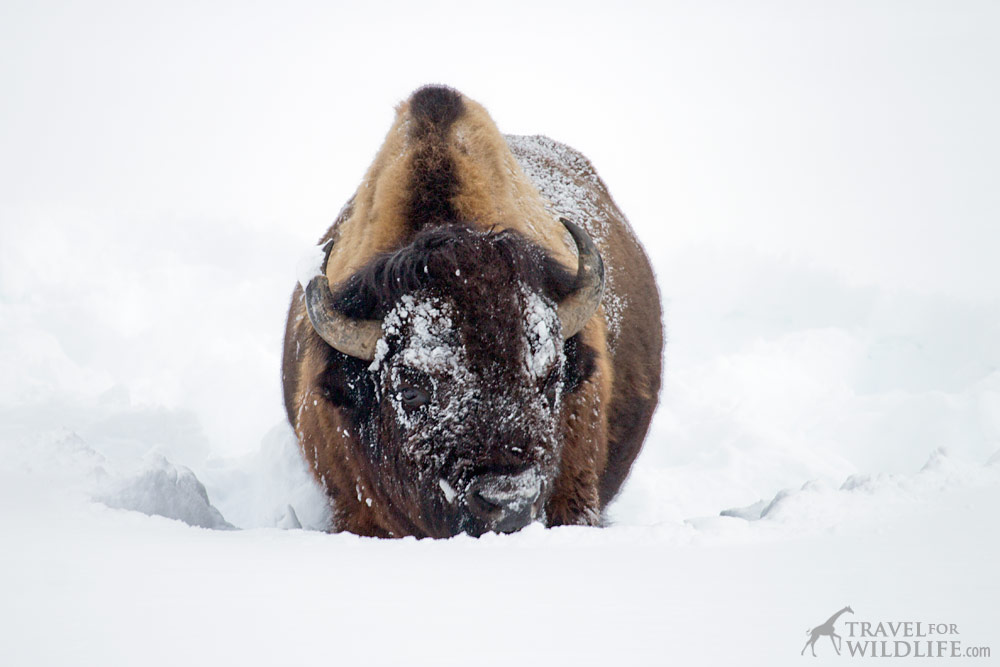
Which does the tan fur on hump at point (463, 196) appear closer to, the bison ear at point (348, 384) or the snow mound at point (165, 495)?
the bison ear at point (348, 384)

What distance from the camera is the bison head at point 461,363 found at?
2.97 metres

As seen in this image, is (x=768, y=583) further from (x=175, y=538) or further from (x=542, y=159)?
(x=542, y=159)

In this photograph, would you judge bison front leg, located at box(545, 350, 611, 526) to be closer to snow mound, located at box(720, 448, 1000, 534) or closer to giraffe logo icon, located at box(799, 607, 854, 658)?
snow mound, located at box(720, 448, 1000, 534)

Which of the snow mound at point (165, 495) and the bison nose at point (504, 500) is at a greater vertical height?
the bison nose at point (504, 500)

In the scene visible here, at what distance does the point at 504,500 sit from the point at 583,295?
1024 millimetres

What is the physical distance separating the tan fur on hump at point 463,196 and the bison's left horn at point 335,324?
1.39 feet

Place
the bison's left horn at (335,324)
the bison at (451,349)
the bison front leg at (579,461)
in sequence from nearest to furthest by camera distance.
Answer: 1. the bison at (451,349)
2. the bison's left horn at (335,324)
3. the bison front leg at (579,461)

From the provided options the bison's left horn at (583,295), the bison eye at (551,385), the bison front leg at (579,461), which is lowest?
the bison front leg at (579,461)

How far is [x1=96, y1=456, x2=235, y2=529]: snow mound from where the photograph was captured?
375 cm

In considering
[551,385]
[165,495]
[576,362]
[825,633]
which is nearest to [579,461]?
[576,362]

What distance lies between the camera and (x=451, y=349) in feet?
9.91

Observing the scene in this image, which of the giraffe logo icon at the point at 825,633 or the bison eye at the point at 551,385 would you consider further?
the bison eye at the point at 551,385

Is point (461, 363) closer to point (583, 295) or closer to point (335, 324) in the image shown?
point (335, 324)

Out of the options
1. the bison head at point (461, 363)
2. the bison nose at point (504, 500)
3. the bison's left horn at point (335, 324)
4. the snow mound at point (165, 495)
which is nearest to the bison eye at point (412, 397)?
the bison head at point (461, 363)
